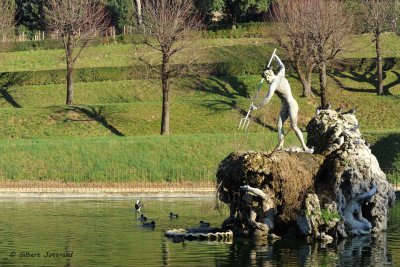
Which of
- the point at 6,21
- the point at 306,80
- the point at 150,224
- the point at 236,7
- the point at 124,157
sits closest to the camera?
the point at 150,224

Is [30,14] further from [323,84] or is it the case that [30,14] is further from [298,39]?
[323,84]

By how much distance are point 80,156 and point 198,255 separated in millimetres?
30692

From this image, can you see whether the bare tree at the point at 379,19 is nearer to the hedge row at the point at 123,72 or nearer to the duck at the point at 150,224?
Result: the hedge row at the point at 123,72

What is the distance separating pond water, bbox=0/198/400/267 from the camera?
93.4ft

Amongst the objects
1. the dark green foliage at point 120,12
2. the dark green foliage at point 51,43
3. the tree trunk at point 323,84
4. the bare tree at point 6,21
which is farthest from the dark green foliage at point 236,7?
the tree trunk at point 323,84

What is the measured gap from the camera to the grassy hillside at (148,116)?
5881 centimetres

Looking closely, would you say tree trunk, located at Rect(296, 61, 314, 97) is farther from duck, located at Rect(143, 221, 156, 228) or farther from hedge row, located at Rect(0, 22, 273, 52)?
duck, located at Rect(143, 221, 156, 228)

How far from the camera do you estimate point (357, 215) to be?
34625 millimetres

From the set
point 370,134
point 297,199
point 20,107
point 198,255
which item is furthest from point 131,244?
point 20,107

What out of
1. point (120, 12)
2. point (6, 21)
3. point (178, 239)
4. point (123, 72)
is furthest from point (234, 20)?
point (178, 239)

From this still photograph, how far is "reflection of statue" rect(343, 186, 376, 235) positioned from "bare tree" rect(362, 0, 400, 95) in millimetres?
49943

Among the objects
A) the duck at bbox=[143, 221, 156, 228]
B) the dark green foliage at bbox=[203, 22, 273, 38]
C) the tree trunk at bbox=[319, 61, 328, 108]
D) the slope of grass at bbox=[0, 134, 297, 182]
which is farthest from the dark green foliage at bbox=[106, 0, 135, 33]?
the duck at bbox=[143, 221, 156, 228]

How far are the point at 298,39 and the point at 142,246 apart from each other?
5067cm

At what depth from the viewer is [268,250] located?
30453mm
